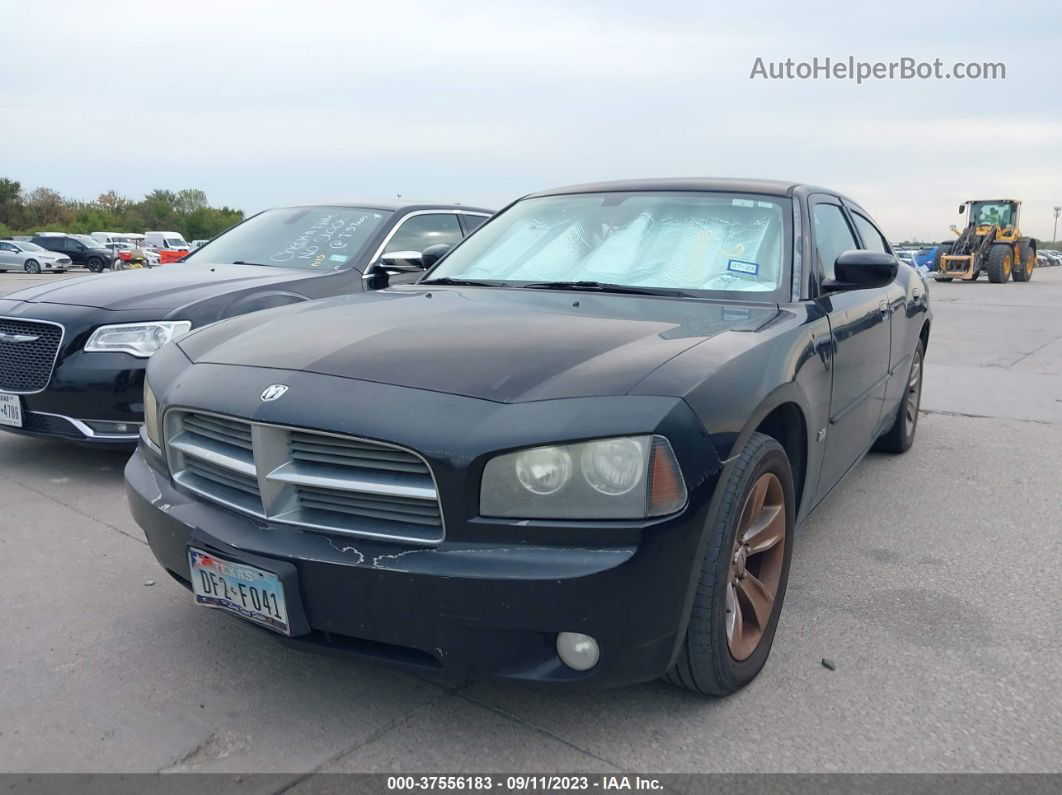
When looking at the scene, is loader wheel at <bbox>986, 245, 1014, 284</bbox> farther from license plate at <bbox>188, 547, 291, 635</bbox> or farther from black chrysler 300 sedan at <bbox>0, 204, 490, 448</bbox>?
license plate at <bbox>188, 547, 291, 635</bbox>

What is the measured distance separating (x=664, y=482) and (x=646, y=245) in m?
1.62

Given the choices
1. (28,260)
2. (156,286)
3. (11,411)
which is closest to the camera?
(11,411)

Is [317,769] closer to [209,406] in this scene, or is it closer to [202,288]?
[209,406]

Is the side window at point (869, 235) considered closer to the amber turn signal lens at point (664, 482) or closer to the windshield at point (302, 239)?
the amber turn signal lens at point (664, 482)

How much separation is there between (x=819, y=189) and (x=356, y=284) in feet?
9.27

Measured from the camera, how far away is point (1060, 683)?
2.59m

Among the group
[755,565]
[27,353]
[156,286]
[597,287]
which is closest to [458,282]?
[597,287]

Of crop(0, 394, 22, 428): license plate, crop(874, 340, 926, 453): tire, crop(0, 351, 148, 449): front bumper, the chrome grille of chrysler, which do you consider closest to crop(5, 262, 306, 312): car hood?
crop(0, 351, 148, 449): front bumper

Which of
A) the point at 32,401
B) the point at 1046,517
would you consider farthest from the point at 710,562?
the point at 32,401

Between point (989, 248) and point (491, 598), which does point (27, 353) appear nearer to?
point (491, 598)

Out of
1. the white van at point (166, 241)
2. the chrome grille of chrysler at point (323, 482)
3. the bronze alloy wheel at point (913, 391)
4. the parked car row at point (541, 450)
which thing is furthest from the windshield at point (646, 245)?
the white van at point (166, 241)

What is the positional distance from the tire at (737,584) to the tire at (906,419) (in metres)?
2.55

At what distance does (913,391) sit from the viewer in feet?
17.5

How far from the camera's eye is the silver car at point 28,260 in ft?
113
